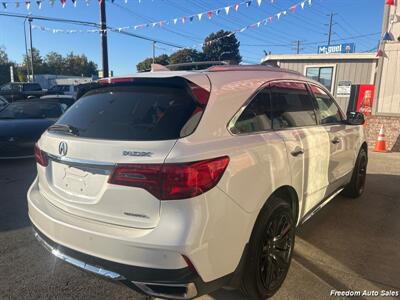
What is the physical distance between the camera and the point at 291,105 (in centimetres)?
325

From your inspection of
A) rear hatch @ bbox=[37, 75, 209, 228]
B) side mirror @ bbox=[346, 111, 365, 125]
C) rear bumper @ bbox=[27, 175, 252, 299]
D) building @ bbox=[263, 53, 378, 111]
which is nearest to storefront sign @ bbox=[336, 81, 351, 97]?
building @ bbox=[263, 53, 378, 111]

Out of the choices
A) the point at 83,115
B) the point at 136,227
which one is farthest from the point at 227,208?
the point at 83,115

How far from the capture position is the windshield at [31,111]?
313 inches

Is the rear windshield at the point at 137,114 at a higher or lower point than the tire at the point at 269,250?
higher

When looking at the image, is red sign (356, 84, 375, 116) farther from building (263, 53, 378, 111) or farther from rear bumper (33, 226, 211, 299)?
rear bumper (33, 226, 211, 299)

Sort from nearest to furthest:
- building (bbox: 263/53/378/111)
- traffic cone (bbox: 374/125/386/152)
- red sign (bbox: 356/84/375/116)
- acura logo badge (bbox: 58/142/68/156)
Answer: acura logo badge (bbox: 58/142/68/156) → traffic cone (bbox: 374/125/386/152) → red sign (bbox: 356/84/375/116) → building (bbox: 263/53/378/111)

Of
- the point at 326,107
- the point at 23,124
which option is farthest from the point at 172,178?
the point at 23,124

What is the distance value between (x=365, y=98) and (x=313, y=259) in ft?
37.1

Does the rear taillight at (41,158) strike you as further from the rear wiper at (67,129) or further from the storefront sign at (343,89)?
the storefront sign at (343,89)

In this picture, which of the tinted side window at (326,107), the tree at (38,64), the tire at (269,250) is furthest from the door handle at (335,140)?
the tree at (38,64)

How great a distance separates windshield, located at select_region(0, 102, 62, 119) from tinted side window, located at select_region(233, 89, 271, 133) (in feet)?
21.2

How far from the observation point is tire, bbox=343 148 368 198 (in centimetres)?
502

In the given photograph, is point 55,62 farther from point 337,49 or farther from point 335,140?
point 335,140

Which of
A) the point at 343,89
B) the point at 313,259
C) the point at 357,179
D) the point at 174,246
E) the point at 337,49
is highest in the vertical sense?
the point at 337,49
